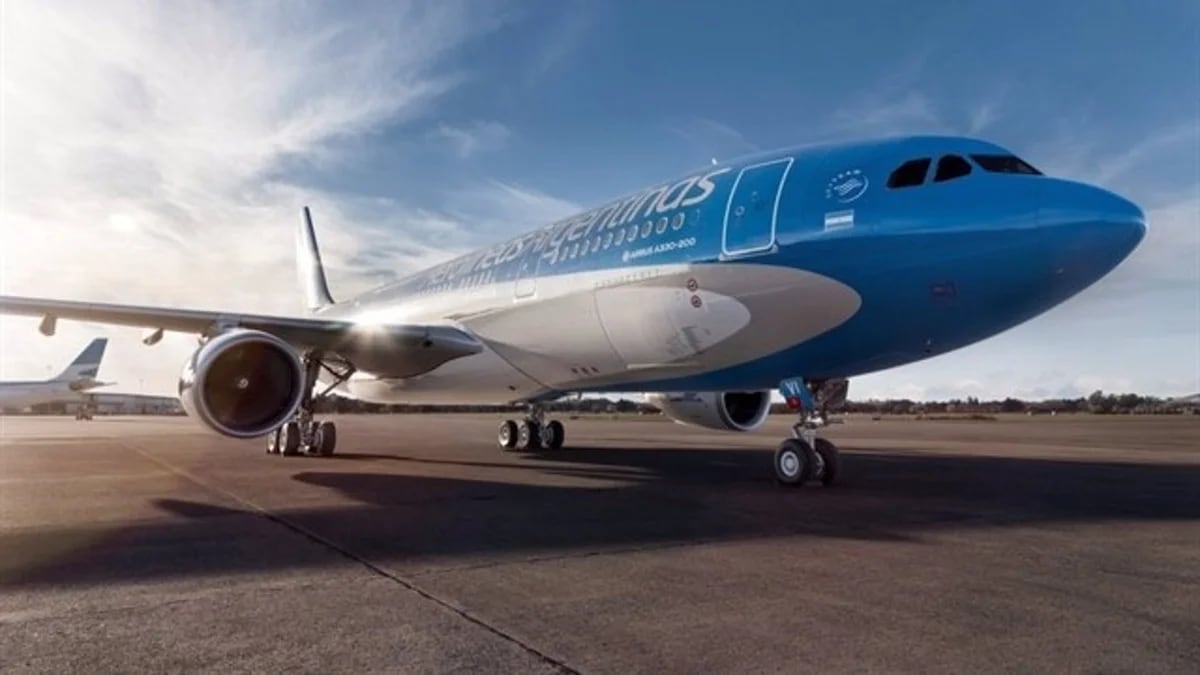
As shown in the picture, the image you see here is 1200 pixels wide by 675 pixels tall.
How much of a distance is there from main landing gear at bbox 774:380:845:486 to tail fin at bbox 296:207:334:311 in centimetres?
1634

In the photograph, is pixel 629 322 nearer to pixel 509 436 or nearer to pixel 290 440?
pixel 509 436

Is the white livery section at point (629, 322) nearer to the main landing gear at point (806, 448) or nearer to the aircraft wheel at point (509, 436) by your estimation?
the main landing gear at point (806, 448)

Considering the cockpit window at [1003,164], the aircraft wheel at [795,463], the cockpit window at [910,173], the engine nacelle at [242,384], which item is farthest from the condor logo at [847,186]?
the engine nacelle at [242,384]

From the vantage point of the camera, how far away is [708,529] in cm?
604

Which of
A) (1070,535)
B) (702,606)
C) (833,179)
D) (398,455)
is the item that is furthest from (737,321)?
(398,455)

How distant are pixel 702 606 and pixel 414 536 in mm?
2634

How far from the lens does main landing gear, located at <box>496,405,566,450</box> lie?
53.1ft

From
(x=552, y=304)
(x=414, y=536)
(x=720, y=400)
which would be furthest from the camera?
(x=720, y=400)

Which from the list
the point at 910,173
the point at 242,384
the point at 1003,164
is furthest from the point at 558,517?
the point at 1003,164

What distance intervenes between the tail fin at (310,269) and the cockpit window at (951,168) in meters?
18.0

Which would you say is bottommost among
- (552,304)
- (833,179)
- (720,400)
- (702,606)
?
(702,606)

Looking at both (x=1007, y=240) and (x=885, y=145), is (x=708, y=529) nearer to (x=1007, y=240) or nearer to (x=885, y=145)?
(x=1007, y=240)

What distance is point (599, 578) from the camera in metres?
4.39

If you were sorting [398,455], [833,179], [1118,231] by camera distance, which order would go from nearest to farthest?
[1118,231], [833,179], [398,455]
